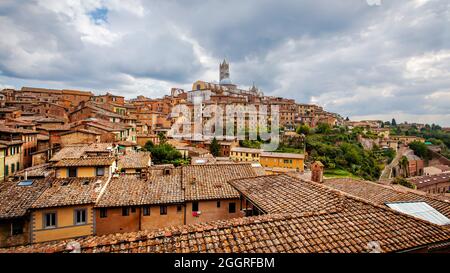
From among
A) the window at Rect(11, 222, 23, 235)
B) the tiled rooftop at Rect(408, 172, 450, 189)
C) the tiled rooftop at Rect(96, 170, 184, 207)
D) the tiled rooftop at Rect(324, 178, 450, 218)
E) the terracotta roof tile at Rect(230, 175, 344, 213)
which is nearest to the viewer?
the terracotta roof tile at Rect(230, 175, 344, 213)

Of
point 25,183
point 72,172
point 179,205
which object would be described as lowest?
point 179,205

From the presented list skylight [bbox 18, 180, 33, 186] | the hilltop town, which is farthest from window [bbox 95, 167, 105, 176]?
skylight [bbox 18, 180, 33, 186]

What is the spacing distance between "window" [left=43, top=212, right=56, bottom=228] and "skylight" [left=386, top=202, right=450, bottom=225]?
1579 cm

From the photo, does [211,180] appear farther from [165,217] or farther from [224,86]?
[224,86]

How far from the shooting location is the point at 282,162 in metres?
43.1

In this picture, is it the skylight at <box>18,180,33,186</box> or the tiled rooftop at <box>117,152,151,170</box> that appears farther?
the tiled rooftop at <box>117,152,151,170</box>

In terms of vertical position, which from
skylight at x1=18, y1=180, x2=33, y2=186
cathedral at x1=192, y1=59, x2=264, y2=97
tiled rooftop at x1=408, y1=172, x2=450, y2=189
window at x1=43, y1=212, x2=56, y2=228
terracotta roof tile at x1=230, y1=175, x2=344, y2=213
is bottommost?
tiled rooftop at x1=408, y1=172, x2=450, y2=189

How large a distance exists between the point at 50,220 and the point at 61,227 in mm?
671

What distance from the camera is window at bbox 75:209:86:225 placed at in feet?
42.8

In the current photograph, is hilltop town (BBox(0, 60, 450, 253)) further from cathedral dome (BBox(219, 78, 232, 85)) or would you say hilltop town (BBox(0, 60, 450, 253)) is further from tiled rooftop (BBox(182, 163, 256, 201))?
cathedral dome (BBox(219, 78, 232, 85))

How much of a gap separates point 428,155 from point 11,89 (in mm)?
116103

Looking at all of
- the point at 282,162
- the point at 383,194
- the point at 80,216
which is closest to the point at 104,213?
the point at 80,216

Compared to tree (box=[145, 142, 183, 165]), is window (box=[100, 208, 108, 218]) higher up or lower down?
lower down

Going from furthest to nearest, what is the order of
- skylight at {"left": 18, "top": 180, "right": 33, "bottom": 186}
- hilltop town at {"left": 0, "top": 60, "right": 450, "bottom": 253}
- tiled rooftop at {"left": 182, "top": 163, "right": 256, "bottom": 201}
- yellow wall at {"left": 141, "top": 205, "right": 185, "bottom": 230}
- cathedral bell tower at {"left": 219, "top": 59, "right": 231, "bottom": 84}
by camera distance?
cathedral bell tower at {"left": 219, "top": 59, "right": 231, "bottom": 84} < skylight at {"left": 18, "top": 180, "right": 33, "bottom": 186} < tiled rooftop at {"left": 182, "top": 163, "right": 256, "bottom": 201} < yellow wall at {"left": 141, "top": 205, "right": 185, "bottom": 230} < hilltop town at {"left": 0, "top": 60, "right": 450, "bottom": 253}
